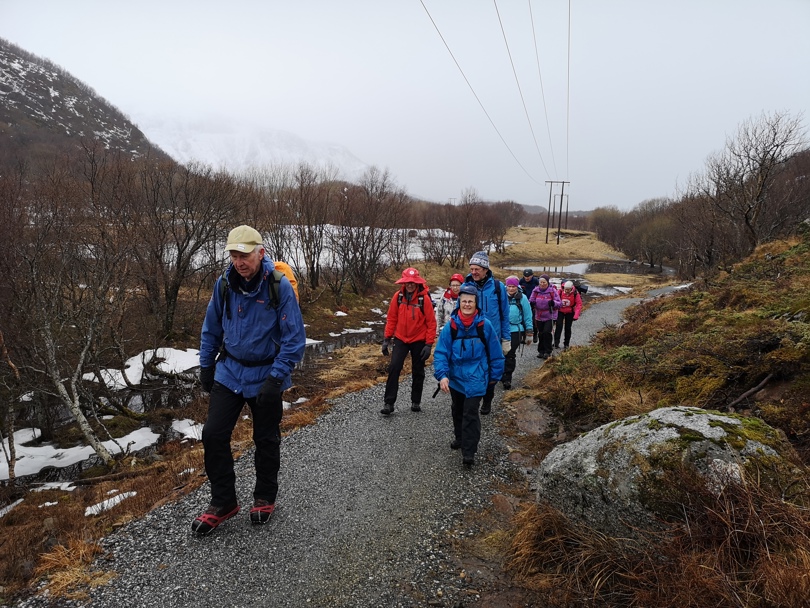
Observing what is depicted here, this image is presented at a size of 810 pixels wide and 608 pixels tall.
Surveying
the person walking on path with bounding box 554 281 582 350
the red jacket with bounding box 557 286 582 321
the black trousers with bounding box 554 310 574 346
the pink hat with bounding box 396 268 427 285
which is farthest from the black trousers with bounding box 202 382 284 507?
the black trousers with bounding box 554 310 574 346

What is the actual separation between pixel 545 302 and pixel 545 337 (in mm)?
1189

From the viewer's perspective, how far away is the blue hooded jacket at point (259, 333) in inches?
138

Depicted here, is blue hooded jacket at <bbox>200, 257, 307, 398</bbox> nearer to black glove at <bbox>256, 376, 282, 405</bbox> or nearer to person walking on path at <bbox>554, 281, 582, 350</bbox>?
black glove at <bbox>256, 376, 282, 405</bbox>

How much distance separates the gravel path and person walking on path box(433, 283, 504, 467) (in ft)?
1.65

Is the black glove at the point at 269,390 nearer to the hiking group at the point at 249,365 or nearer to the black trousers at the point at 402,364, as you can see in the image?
the hiking group at the point at 249,365

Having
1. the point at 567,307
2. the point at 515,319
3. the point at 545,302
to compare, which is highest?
the point at 545,302

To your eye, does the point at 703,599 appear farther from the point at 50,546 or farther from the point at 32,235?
the point at 32,235

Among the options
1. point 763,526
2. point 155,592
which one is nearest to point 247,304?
point 155,592

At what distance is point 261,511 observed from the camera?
3.76 metres

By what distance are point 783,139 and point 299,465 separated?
26807mm

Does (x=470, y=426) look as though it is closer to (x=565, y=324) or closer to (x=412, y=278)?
(x=412, y=278)

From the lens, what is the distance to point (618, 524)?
111 inches

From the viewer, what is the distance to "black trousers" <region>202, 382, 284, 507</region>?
11.8 ft

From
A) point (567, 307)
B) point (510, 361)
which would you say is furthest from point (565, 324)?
point (510, 361)
